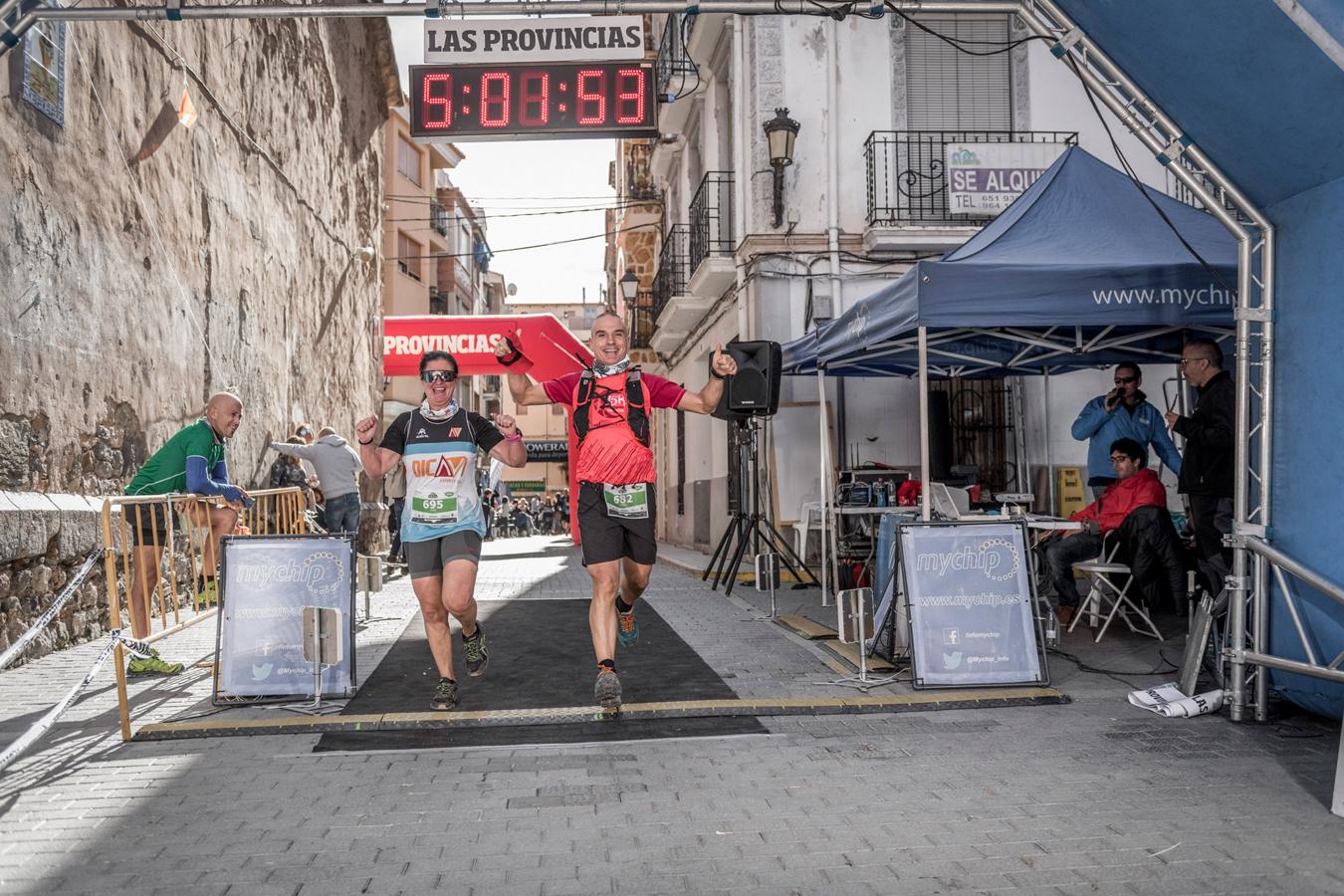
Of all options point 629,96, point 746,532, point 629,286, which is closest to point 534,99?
point 629,96

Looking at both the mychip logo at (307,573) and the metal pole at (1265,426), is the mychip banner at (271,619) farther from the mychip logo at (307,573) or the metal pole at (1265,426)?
the metal pole at (1265,426)

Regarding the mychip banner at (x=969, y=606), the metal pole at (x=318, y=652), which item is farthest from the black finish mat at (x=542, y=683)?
the mychip banner at (x=969, y=606)

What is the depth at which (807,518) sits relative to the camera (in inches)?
519

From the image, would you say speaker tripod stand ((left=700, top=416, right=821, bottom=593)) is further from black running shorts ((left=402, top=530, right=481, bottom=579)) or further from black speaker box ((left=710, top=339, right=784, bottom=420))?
black running shorts ((left=402, top=530, right=481, bottom=579))

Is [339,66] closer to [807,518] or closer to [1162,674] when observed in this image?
[807,518]

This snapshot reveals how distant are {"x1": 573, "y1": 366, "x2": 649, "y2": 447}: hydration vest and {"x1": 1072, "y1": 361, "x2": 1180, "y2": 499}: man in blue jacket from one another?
15.8ft

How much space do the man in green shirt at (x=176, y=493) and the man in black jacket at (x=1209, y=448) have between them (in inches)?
230

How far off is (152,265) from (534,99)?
370 centimetres

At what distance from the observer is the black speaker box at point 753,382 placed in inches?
229

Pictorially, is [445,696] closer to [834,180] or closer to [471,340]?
[834,180]

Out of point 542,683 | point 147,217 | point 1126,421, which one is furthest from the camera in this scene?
point 147,217

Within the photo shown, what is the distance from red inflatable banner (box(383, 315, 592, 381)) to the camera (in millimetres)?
14445

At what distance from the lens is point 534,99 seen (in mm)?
9109

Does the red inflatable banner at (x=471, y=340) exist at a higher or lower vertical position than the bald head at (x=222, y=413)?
higher
